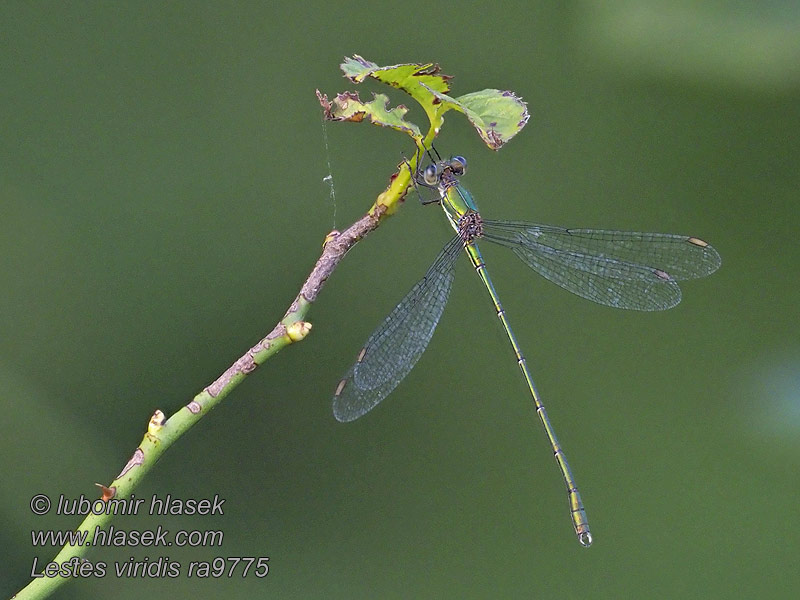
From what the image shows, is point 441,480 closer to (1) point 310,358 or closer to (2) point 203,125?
(1) point 310,358

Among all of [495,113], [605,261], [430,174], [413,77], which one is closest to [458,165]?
[430,174]

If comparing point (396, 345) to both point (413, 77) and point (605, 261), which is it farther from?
point (413, 77)

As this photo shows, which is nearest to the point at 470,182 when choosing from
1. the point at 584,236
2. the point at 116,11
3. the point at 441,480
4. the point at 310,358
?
the point at 584,236

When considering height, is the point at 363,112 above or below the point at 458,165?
below

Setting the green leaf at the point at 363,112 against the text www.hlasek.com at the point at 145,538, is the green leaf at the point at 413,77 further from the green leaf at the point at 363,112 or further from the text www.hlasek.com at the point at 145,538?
the text www.hlasek.com at the point at 145,538


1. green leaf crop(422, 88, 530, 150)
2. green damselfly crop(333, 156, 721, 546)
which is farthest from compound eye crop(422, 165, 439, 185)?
green leaf crop(422, 88, 530, 150)
